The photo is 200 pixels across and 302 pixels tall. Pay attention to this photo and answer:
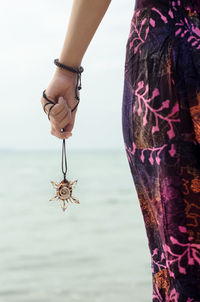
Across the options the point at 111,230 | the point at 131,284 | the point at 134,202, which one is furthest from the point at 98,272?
the point at 134,202

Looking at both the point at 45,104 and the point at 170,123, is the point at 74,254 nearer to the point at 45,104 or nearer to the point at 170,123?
the point at 45,104

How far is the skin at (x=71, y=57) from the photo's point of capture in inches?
52.7

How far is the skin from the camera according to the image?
134 cm

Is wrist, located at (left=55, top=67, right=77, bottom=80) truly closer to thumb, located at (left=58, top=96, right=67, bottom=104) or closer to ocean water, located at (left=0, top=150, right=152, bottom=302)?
thumb, located at (left=58, top=96, right=67, bottom=104)

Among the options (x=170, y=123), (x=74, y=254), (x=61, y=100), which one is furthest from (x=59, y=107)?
(x=74, y=254)

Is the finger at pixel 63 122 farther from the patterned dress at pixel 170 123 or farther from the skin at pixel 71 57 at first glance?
the patterned dress at pixel 170 123

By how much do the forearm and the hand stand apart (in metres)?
0.04

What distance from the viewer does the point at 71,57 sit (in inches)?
56.6

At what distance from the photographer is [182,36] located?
1167mm

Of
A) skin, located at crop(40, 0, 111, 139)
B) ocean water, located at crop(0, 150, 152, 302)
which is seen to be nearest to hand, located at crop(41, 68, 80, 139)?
skin, located at crop(40, 0, 111, 139)

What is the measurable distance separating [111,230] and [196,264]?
775 cm

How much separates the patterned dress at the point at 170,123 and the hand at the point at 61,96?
0.24m

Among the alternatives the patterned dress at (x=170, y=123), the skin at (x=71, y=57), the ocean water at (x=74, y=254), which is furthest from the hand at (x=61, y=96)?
the ocean water at (x=74, y=254)

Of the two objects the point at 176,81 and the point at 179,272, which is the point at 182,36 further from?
the point at 179,272
